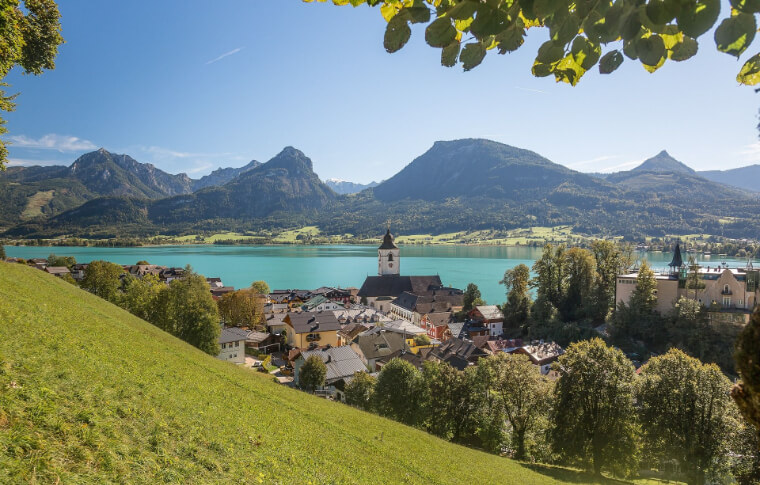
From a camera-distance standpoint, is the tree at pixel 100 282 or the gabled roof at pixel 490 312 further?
the gabled roof at pixel 490 312

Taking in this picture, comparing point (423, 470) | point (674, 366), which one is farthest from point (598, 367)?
point (423, 470)

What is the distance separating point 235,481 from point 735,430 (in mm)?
19437

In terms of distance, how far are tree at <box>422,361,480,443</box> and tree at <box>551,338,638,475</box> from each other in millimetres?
4108

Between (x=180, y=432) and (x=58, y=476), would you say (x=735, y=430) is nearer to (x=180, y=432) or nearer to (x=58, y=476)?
(x=180, y=432)

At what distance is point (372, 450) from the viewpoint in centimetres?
986

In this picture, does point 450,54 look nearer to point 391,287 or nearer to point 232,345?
point 232,345

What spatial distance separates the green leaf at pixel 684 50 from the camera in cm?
173

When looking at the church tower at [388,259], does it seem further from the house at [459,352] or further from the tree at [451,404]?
the tree at [451,404]

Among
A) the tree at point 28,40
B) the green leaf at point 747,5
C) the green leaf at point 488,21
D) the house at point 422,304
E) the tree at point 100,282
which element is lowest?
the house at point 422,304

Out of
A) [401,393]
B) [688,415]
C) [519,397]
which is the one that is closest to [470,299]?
[519,397]

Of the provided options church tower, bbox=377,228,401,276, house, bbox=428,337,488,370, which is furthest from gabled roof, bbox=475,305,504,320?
church tower, bbox=377,228,401,276

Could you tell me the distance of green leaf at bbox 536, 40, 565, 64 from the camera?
179 cm

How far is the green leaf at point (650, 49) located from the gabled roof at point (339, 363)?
2639cm

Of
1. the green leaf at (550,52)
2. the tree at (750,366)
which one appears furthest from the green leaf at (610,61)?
the tree at (750,366)
